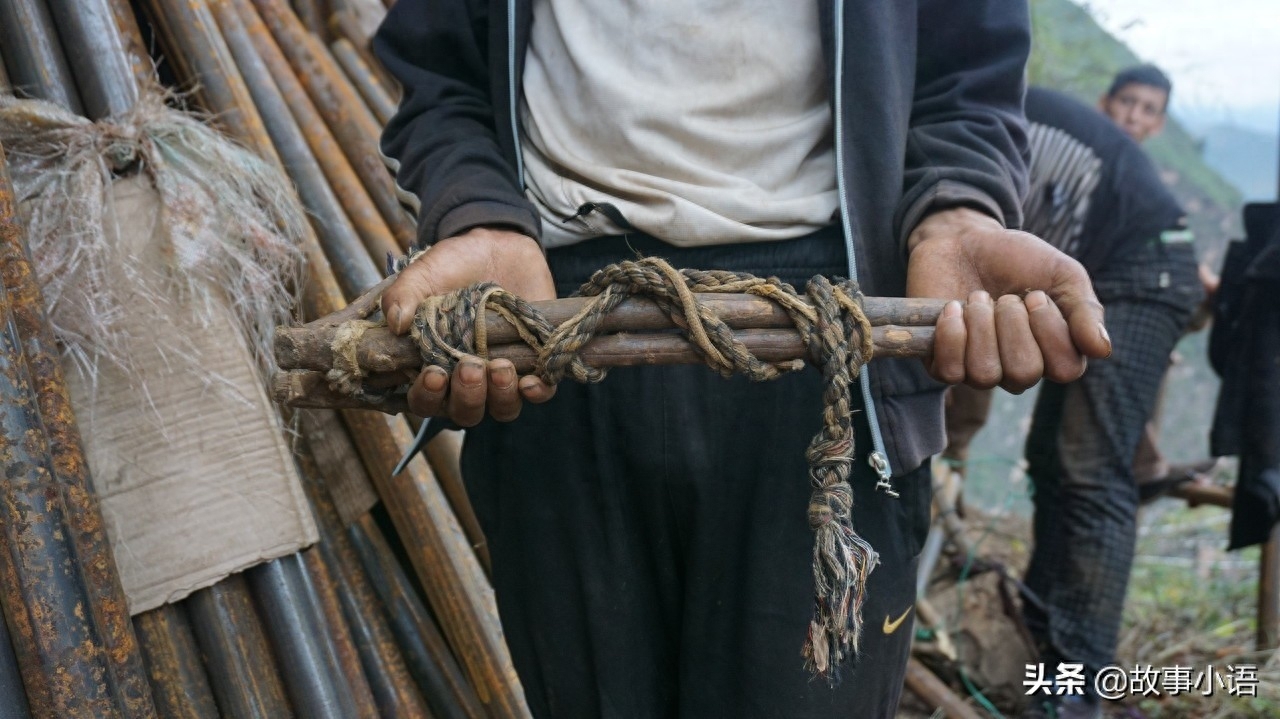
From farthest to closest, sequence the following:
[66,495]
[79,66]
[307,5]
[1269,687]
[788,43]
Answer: [1269,687] < [307,5] < [79,66] < [66,495] < [788,43]

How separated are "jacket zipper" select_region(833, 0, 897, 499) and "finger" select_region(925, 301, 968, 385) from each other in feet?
0.31

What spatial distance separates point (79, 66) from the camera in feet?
5.35

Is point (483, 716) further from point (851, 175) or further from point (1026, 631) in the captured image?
point (1026, 631)

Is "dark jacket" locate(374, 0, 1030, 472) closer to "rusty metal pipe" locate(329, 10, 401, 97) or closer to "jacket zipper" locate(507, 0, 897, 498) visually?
"jacket zipper" locate(507, 0, 897, 498)

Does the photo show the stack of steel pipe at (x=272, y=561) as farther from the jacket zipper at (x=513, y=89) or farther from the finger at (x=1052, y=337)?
the finger at (x=1052, y=337)

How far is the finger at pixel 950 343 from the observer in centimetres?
101

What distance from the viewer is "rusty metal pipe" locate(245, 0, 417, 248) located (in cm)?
220

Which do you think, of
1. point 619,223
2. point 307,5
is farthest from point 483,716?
point 307,5

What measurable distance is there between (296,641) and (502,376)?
0.78 m

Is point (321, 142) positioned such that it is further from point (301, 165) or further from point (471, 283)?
point (471, 283)

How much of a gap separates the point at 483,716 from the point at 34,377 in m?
0.99

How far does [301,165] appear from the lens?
6.65 ft

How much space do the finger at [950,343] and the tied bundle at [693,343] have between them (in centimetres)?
2

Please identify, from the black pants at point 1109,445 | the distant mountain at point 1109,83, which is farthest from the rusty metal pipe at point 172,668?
the distant mountain at point 1109,83
